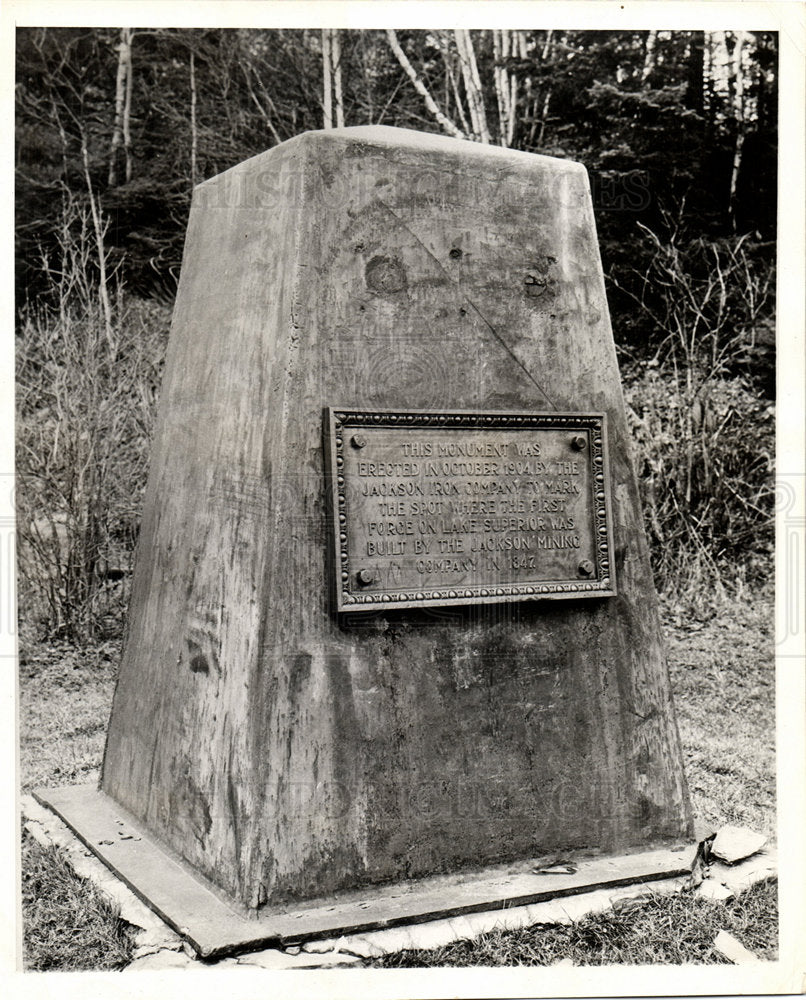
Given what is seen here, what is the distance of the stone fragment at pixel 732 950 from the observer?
4.02 metres

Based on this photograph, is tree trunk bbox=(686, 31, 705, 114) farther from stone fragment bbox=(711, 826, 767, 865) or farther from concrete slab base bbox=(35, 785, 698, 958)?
concrete slab base bbox=(35, 785, 698, 958)

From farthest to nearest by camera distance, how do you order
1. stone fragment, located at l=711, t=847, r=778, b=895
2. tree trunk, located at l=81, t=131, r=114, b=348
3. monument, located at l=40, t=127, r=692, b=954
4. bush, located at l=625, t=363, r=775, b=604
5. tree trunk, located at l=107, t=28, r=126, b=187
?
tree trunk, located at l=107, t=28, r=126, b=187
bush, located at l=625, t=363, r=775, b=604
tree trunk, located at l=81, t=131, r=114, b=348
stone fragment, located at l=711, t=847, r=778, b=895
monument, located at l=40, t=127, r=692, b=954

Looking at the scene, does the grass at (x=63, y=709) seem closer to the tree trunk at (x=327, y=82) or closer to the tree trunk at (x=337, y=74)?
the tree trunk at (x=327, y=82)

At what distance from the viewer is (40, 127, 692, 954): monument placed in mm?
3988

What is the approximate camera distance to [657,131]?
10766 mm

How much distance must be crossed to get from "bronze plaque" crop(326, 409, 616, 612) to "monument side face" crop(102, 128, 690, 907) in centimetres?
6

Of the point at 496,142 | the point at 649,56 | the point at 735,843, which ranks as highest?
the point at 649,56

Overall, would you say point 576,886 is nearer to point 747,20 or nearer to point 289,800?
point 289,800

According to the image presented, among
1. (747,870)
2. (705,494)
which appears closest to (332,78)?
(705,494)

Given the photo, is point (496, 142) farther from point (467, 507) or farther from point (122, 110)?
point (467, 507)

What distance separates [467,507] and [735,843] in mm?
1733

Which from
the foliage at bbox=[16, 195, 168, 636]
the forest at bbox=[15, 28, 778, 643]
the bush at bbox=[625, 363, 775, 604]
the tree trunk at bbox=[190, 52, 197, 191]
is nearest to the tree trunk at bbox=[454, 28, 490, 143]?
the forest at bbox=[15, 28, 778, 643]

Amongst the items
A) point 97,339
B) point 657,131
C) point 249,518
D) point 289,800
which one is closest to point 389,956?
point 289,800

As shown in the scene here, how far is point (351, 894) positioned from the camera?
13.1 ft
